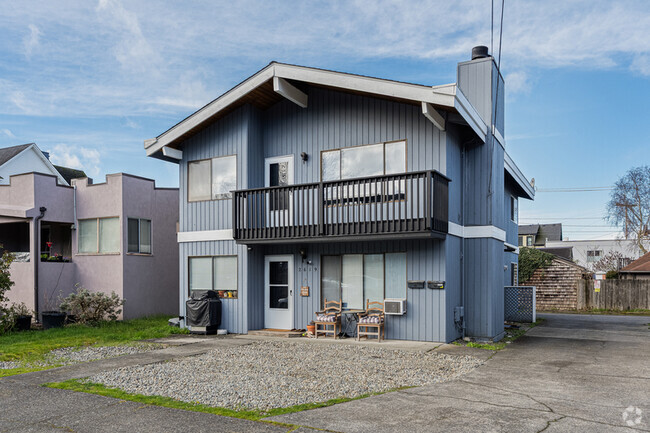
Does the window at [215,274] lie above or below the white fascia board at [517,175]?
below

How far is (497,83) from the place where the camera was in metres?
12.6

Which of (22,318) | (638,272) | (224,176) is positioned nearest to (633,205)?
(638,272)

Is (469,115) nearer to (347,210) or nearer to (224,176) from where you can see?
(347,210)

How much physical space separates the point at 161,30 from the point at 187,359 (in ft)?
35.3

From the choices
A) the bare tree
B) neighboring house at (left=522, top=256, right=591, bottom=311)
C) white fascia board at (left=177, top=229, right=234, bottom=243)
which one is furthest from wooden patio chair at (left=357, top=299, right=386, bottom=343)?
the bare tree

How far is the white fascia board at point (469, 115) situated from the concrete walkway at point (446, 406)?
5115 mm

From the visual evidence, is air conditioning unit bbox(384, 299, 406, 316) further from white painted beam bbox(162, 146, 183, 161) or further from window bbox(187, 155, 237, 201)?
white painted beam bbox(162, 146, 183, 161)

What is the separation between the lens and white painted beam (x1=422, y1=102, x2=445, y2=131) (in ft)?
35.8

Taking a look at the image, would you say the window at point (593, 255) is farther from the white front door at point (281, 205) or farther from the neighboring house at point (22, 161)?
the neighboring house at point (22, 161)

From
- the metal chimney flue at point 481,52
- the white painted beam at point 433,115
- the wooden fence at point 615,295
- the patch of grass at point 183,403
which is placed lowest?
the wooden fence at point 615,295

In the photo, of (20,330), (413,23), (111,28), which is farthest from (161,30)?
(20,330)

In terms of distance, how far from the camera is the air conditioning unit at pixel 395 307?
1144 cm

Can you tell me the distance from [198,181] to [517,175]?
1011 cm

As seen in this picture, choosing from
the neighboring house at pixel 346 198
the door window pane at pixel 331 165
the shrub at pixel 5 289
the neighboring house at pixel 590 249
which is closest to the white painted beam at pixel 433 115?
the neighboring house at pixel 346 198
